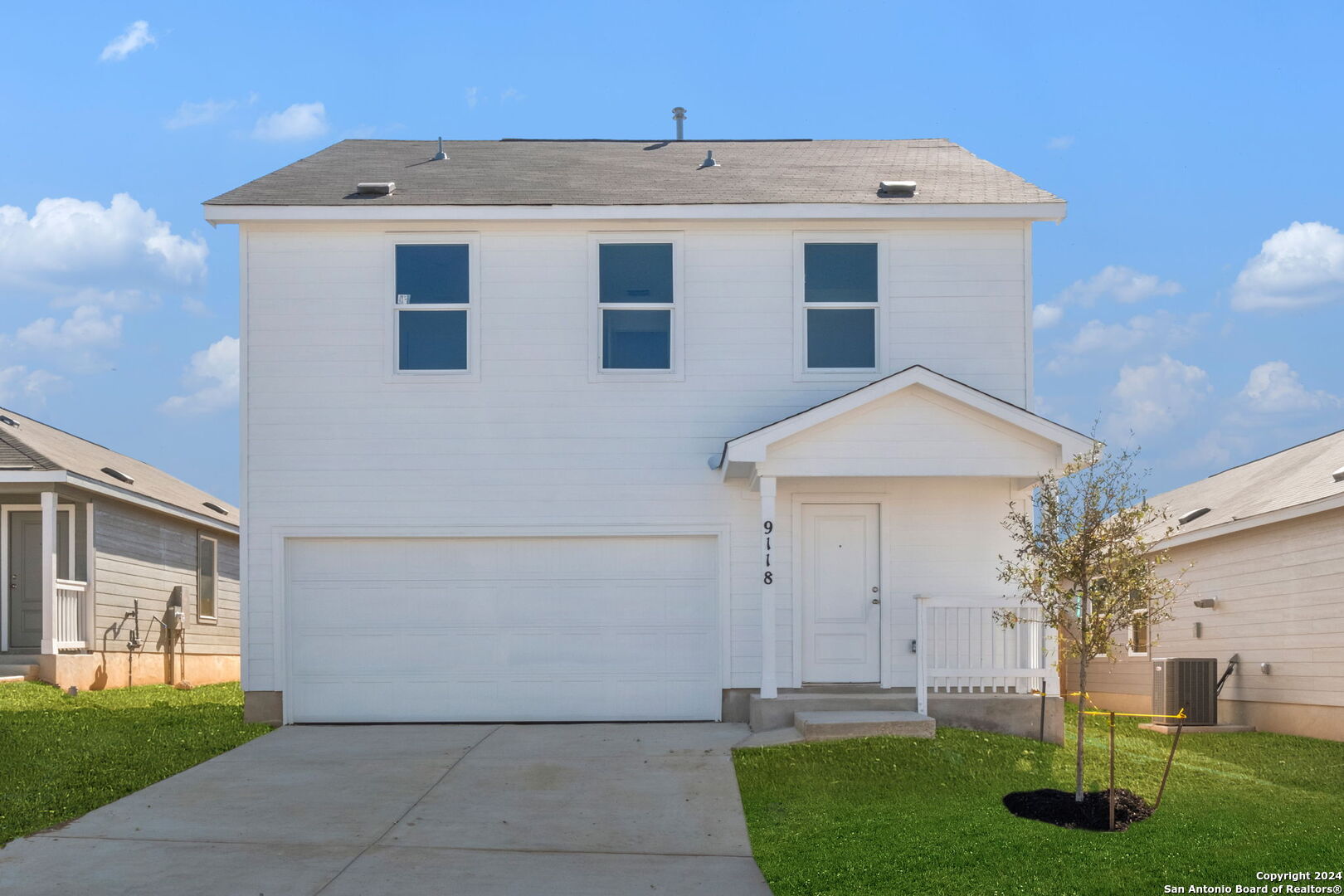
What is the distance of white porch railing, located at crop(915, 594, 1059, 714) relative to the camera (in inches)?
479

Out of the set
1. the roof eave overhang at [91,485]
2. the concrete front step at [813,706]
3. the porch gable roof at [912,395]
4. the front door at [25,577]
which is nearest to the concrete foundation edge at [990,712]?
the concrete front step at [813,706]

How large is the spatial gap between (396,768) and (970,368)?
23.1 feet

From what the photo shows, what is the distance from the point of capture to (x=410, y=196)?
1383 cm

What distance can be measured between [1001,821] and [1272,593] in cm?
861

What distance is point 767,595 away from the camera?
1258cm

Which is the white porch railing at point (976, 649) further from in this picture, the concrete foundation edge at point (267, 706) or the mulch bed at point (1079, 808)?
the concrete foundation edge at point (267, 706)

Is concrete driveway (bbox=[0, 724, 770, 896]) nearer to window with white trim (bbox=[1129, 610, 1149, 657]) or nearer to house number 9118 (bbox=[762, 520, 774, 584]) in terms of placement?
house number 9118 (bbox=[762, 520, 774, 584])

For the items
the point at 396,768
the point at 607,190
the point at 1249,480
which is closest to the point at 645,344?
the point at 607,190

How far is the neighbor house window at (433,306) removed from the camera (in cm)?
1360

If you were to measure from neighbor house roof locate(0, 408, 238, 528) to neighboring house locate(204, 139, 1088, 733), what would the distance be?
20.8 ft

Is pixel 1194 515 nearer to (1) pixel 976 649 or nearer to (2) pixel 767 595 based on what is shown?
(1) pixel 976 649

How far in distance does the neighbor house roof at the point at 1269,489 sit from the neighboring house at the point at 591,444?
12.6 feet

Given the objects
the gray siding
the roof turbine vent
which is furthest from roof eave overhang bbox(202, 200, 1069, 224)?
the gray siding

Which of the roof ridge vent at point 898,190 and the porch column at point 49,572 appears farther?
the porch column at point 49,572
